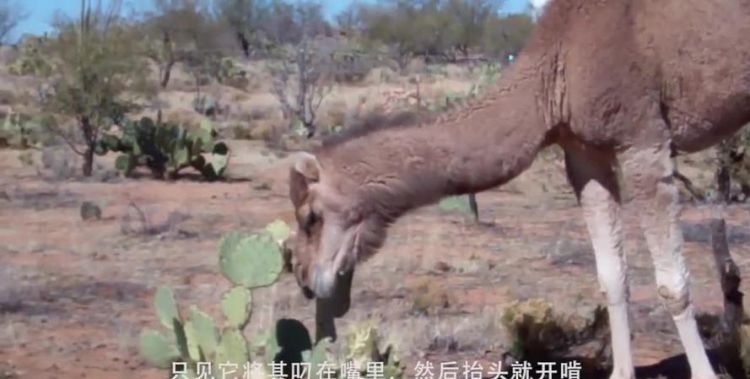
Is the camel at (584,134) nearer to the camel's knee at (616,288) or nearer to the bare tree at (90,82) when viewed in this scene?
the camel's knee at (616,288)

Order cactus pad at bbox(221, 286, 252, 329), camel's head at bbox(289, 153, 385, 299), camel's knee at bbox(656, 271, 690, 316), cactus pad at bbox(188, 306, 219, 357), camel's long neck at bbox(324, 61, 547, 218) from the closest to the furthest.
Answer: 1. cactus pad at bbox(221, 286, 252, 329)
2. cactus pad at bbox(188, 306, 219, 357)
3. camel's head at bbox(289, 153, 385, 299)
4. camel's long neck at bbox(324, 61, 547, 218)
5. camel's knee at bbox(656, 271, 690, 316)

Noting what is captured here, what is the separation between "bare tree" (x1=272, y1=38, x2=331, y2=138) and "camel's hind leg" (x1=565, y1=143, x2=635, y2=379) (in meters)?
22.4

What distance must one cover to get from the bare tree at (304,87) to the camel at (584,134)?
2275 centimetres

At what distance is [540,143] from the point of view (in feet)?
27.1

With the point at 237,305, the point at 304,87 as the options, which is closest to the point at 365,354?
the point at 237,305

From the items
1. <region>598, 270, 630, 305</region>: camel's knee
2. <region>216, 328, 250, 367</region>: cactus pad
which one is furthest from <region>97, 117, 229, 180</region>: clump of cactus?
<region>216, 328, 250, 367</region>: cactus pad

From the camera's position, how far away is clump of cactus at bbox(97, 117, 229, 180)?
72.6 ft

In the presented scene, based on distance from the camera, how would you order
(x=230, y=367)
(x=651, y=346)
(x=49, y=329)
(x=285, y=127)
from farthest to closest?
(x=285, y=127)
(x=49, y=329)
(x=651, y=346)
(x=230, y=367)

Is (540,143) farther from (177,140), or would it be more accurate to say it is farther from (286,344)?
(177,140)

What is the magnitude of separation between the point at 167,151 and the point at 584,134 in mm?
14819

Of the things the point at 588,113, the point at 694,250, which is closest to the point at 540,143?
the point at 588,113

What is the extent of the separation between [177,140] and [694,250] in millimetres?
10467

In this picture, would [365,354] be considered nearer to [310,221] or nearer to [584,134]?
[310,221]

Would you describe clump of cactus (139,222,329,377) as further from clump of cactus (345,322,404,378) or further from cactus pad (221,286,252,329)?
clump of cactus (345,322,404,378)
